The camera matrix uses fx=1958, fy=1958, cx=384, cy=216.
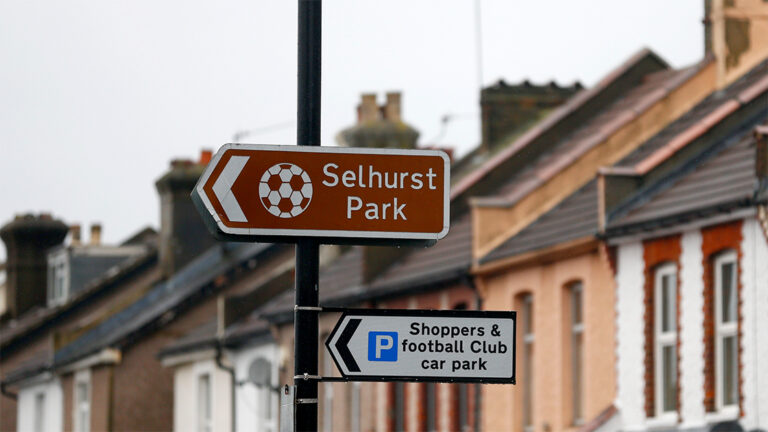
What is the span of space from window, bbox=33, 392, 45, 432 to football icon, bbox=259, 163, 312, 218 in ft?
143

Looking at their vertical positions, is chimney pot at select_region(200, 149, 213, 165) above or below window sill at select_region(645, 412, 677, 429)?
above

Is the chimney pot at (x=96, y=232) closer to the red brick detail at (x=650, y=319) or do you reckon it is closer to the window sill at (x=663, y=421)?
the red brick detail at (x=650, y=319)

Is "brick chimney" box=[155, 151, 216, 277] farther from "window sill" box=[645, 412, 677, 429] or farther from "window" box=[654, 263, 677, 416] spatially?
"window sill" box=[645, 412, 677, 429]

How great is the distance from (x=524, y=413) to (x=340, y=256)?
10805 millimetres

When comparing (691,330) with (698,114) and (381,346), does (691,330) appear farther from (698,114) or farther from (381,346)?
(381,346)

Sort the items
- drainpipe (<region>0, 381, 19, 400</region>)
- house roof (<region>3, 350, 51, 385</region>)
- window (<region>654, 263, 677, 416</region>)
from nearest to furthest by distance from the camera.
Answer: window (<region>654, 263, 677, 416</region>), house roof (<region>3, 350, 51, 385</region>), drainpipe (<region>0, 381, 19, 400</region>)

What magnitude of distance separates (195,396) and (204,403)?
31cm

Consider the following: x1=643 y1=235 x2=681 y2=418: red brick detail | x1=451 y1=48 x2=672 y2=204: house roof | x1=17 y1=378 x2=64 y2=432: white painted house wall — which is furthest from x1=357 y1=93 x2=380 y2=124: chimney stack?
x1=643 y1=235 x2=681 y2=418: red brick detail

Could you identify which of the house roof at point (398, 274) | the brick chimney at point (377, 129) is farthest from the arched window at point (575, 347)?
the brick chimney at point (377, 129)

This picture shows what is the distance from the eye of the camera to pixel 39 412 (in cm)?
5212

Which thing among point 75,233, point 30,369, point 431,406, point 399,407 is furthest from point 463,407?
point 75,233

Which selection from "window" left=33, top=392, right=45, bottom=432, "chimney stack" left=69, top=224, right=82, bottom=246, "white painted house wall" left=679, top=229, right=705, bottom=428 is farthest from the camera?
"chimney stack" left=69, top=224, right=82, bottom=246

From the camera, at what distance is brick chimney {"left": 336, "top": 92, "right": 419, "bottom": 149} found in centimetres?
3866

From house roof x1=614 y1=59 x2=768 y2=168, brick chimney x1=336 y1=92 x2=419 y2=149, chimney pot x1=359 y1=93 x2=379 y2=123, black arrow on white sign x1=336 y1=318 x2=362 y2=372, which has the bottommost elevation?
black arrow on white sign x1=336 y1=318 x2=362 y2=372
